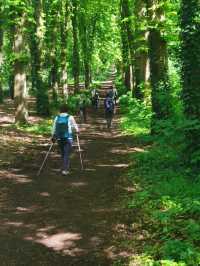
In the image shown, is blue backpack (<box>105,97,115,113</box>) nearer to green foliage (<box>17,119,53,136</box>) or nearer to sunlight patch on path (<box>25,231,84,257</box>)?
green foliage (<box>17,119,53,136</box>)

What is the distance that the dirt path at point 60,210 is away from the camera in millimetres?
8406

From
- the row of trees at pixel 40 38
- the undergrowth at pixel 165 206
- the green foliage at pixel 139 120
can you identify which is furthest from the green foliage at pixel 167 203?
the row of trees at pixel 40 38

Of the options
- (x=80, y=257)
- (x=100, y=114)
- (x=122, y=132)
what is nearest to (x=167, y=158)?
(x=80, y=257)

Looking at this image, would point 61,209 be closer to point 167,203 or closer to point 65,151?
point 167,203

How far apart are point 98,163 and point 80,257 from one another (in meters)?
8.24

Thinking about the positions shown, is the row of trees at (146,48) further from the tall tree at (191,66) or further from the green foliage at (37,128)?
the green foliage at (37,128)

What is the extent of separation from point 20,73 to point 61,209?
547 inches

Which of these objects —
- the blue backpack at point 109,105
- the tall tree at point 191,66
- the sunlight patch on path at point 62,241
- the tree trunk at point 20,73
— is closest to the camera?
the sunlight patch on path at point 62,241

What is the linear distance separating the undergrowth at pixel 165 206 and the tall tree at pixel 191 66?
1.53 ft

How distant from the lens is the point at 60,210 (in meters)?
11.0

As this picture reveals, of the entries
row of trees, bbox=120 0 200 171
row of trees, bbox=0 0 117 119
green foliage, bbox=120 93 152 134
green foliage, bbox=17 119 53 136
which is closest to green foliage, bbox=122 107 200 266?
row of trees, bbox=120 0 200 171

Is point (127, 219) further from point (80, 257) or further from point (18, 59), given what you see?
point (18, 59)

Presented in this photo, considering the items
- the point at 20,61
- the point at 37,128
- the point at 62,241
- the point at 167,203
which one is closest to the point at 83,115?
the point at 37,128

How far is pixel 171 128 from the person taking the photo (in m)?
13.6
